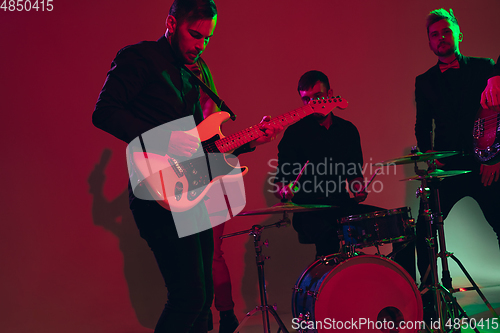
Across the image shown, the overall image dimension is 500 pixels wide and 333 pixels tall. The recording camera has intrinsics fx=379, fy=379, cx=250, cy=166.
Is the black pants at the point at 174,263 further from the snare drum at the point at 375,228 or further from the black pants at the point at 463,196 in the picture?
the black pants at the point at 463,196

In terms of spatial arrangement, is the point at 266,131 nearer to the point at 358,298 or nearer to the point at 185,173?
the point at 185,173

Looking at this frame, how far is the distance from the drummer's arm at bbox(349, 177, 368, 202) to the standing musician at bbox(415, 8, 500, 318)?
0.43 meters

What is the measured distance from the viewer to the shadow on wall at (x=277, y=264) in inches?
133

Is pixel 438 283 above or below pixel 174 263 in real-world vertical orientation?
below

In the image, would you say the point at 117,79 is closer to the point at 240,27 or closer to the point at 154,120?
the point at 154,120

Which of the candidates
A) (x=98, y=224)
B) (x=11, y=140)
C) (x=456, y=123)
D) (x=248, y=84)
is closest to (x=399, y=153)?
(x=456, y=123)

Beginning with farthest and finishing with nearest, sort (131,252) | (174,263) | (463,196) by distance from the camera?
(131,252), (463,196), (174,263)

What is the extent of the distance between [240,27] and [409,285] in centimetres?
258

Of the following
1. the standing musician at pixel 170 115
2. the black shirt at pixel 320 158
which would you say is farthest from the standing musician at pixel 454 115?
the standing musician at pixel 170 115

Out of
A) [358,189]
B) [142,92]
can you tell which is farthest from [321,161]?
[142,92]

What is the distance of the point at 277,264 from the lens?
135 inches

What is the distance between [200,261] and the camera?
1426 mm

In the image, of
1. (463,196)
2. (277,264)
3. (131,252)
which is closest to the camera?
(463,196)

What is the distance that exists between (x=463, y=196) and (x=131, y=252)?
2.59m
